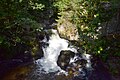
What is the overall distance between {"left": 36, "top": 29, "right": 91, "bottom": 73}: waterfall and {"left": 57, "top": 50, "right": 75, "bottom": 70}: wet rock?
19 centimetres

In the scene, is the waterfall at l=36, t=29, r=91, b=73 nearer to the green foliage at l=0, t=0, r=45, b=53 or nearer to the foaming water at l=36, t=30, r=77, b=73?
the foaming water at l=36, t=30, r=77, b=73

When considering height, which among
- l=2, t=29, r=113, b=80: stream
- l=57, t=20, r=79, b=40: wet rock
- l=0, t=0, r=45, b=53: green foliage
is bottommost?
l=2, t=29, r=113, b=80: stream

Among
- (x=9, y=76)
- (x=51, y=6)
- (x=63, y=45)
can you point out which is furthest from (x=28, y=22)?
(x=51, y=6)

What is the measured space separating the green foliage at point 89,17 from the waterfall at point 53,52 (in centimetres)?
99

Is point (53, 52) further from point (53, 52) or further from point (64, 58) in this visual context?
point (64, 58)

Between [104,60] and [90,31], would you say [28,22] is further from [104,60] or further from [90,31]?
[104,60]

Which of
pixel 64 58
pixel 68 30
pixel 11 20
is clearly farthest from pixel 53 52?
pixel 11 20

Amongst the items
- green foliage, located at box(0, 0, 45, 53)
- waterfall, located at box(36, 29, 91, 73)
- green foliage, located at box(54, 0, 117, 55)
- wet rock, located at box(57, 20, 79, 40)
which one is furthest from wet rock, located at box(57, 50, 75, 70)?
green foliage, located at box(0, 0, 45, 53)

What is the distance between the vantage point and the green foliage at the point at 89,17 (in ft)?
31.8

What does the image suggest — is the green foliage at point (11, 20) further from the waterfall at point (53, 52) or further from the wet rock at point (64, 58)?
the wet rock at point (64, 58)

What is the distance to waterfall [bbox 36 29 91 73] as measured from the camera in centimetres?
1095

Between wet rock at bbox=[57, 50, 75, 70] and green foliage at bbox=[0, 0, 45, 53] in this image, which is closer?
green foliage at bbox=[0, 0, 45, 53]

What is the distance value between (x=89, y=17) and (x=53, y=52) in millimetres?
2933

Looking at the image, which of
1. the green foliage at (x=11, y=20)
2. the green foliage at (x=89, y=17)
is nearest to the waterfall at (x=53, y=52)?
the green foliage at (x=89, y=17)
